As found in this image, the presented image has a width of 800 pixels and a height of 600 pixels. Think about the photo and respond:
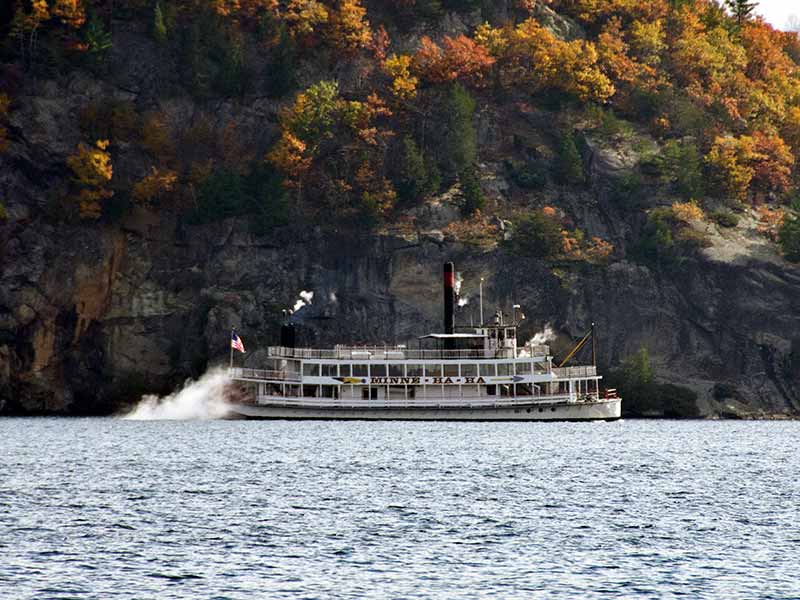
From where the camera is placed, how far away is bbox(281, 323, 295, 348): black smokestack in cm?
11731

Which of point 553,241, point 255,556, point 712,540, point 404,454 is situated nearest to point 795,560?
point 712,540

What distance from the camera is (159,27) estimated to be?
144 metres

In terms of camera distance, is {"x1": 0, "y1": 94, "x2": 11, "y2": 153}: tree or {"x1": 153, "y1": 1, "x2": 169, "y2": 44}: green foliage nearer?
{"x1": 0, "y1": 94, "x2": 11, "y2": 153}: tree

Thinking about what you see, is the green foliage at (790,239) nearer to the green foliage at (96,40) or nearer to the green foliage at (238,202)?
the green foliage at (238,202)

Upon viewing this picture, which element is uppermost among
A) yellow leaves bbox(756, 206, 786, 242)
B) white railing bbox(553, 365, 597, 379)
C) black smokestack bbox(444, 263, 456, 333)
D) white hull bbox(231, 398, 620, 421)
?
yellow leaves bbox(756, 206, 786, 242)

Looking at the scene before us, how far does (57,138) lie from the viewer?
447 ft

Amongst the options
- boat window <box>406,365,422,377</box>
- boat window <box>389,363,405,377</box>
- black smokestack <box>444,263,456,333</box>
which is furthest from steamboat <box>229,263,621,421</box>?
boat window <box>406,365,422,377</box>

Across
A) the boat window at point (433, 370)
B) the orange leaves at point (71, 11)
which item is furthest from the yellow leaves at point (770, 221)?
the orange leaves at point (71, 11)

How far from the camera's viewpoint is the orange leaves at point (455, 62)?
14662 centimetres

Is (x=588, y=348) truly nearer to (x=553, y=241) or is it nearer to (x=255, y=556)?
(x=553, y=241)

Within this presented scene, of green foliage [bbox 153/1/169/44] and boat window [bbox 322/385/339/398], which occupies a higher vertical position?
green foliage [bbox 153/1/169/44]

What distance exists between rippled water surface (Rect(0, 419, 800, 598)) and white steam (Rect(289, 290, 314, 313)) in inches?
1232

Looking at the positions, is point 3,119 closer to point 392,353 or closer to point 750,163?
point 392,353

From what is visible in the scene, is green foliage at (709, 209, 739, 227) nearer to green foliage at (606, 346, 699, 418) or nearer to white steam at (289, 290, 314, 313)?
green foliage at (606, 346, 699, 418)
